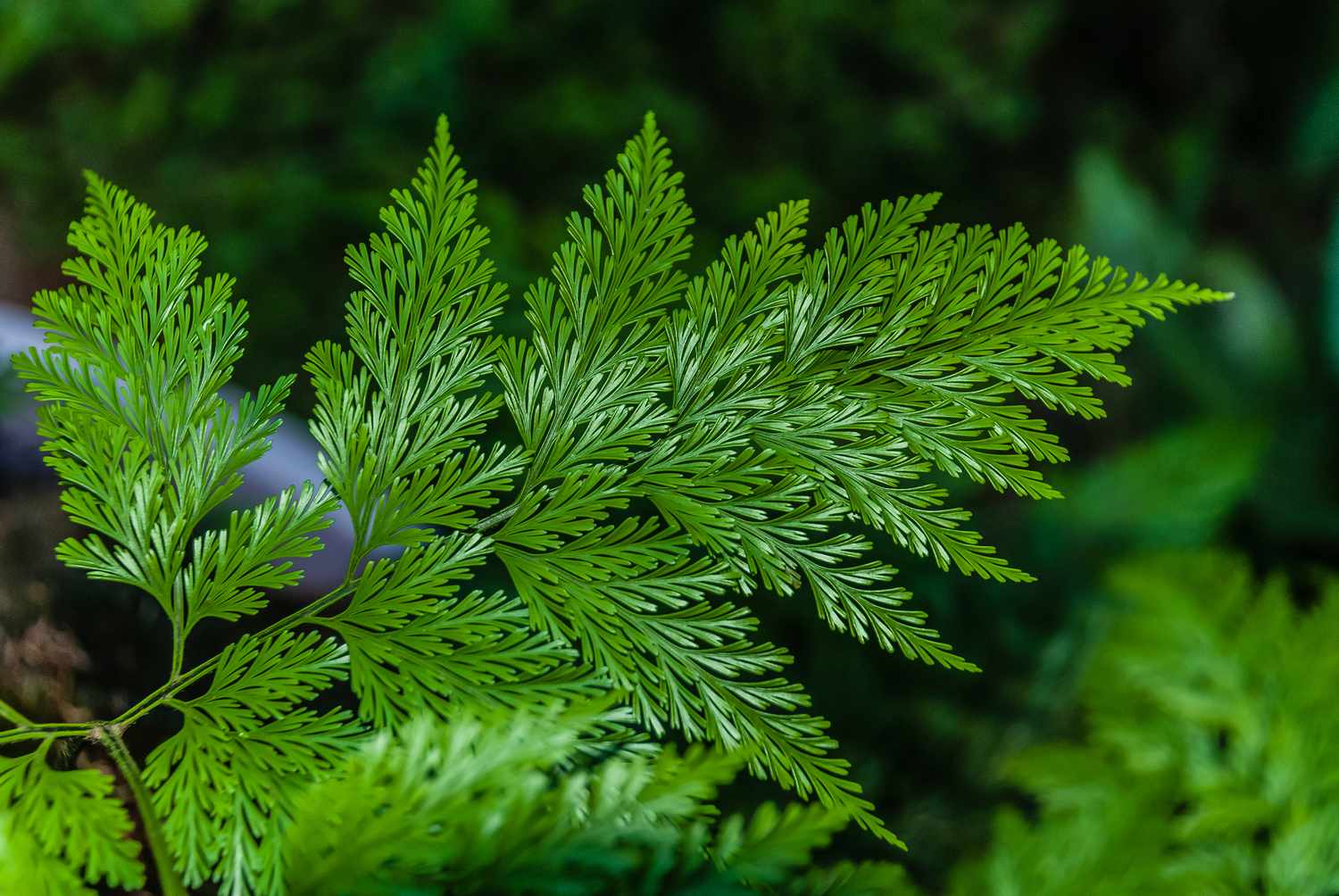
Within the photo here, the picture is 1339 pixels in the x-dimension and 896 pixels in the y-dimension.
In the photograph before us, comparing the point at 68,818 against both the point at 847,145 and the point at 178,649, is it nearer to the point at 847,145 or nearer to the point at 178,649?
the point at 178,649

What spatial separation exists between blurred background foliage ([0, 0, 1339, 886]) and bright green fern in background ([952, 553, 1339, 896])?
7.3 inches

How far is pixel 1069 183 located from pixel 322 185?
1.35 m

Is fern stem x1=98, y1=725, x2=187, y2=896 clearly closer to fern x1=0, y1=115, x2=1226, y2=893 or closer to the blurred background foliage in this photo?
fern x1=0, y1=115, x2=1226, y2=893

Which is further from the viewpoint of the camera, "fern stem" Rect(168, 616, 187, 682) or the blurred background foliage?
the blurred background foliage

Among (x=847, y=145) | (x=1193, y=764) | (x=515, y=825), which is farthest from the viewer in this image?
(x=847, y=145)

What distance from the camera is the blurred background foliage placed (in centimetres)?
147

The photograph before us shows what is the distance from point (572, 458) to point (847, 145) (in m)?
1.51

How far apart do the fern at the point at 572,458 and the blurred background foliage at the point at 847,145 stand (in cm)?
71

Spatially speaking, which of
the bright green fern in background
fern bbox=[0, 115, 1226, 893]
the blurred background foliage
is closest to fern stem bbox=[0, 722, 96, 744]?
fern bbox=[0, 115, 1226, 893]

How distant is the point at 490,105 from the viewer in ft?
5.61

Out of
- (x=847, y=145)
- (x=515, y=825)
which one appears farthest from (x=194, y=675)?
(x=847, y=145)

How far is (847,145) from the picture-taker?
181cm

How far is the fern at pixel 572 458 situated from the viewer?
40 centimetres

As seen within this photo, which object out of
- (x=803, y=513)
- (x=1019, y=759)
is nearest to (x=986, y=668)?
(x=1019, y=759)
